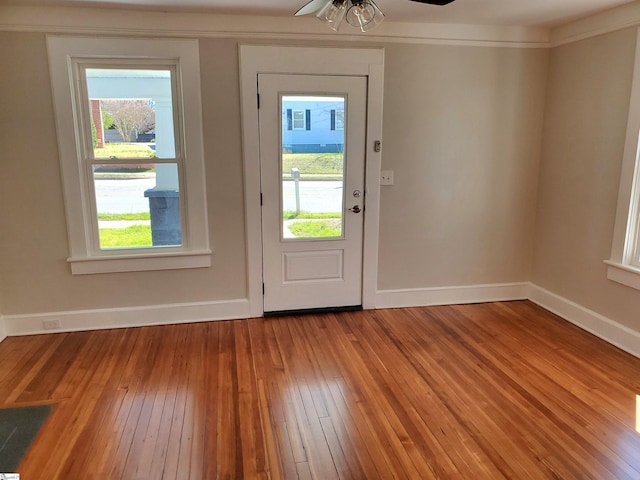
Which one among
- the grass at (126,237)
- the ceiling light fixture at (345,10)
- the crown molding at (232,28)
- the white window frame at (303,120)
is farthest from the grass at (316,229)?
the ceiling light fixture at (345,10)

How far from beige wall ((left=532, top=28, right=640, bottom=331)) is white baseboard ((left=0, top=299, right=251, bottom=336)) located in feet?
9.13

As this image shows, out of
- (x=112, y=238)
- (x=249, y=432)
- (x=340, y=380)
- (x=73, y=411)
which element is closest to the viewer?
(x=249, y=432)

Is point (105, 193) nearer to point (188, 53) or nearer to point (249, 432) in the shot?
point (188, 53)

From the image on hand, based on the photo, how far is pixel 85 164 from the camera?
11.0ft

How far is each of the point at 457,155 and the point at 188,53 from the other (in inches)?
92.9

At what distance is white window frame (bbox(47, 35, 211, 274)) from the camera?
315 centimetres

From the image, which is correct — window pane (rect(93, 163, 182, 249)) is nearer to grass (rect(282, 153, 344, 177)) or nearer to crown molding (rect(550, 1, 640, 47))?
grass (rect(282, 153, 344, 177))

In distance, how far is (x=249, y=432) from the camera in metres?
2.27

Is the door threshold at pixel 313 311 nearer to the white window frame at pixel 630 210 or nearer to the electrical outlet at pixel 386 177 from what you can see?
the electrical outlet at pixel 386 177

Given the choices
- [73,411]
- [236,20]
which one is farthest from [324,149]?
[73,411]

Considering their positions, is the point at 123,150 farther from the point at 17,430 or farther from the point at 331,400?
the point at 331,400

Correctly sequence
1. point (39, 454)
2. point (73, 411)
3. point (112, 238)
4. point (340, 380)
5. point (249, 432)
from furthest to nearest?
1. point (112, 238)
2. point (340, 380)
3. point (73, 411)
4. point (249, 432)
5. point (39, 454)

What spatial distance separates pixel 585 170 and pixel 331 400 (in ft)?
8.93

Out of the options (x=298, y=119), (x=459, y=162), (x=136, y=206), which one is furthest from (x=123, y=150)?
(x=459, y=162)
